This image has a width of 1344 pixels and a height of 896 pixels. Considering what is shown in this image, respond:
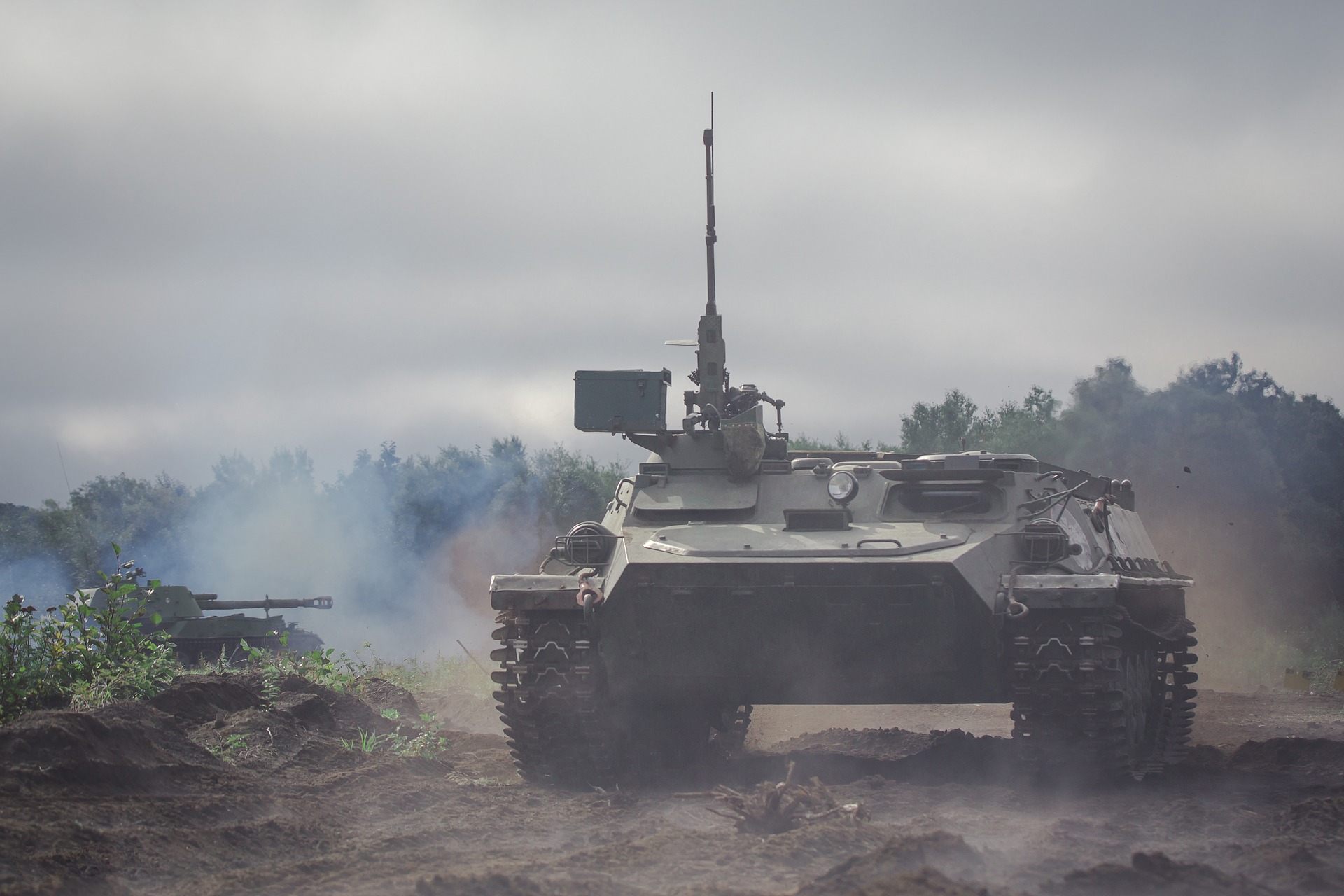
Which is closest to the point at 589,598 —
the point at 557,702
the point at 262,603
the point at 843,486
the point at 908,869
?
the point at 557,702

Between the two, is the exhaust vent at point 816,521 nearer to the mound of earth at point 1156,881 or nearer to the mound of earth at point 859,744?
the mound of earth at point 859,744

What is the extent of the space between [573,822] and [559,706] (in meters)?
1.35

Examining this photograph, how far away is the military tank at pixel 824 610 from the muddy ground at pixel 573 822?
467mm

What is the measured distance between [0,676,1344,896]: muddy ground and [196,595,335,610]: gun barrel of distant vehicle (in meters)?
→ 10.9

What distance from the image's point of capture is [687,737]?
Result: 32.3ft

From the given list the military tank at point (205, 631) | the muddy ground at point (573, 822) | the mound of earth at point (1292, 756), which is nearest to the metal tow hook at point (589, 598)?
the muddy ground at point (573, 822)

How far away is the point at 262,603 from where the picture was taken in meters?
20.8

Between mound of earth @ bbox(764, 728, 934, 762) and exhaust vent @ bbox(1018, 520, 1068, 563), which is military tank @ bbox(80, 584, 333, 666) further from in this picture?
exhaust vent @ bbox(1018, 520, 1068, 563)

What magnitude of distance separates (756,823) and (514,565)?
26.4m

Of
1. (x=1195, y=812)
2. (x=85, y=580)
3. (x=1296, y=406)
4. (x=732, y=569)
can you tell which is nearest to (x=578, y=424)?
(x=732, y=569)

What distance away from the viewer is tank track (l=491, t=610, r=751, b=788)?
332 inches

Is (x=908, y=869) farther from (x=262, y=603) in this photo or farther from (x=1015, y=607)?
(x=262, y=603)

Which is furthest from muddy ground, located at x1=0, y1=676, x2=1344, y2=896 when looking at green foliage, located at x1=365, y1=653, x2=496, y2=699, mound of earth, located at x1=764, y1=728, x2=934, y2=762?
green foliage, located at x1=365, y1=653, x2=496, y2=699

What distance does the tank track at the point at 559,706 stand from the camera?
8.43 m
